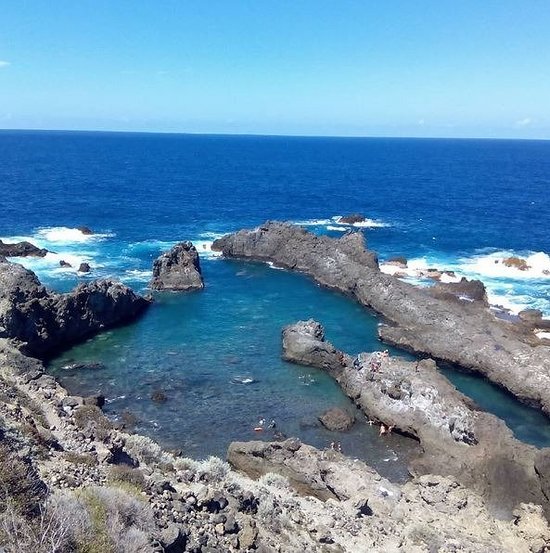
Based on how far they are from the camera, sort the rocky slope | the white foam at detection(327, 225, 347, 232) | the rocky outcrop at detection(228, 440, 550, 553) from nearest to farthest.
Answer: the rocky slope, the rocky outcrop at detection(228, 440, 550, 553), the white foam at detection(327, 225, 347, 232)

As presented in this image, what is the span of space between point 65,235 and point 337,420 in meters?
68.2

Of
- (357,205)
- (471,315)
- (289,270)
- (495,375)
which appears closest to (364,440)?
(495,375)

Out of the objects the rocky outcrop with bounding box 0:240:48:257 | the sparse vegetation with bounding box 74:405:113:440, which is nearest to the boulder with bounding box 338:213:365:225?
the rocky outcrop with bounding box 0:240:48:257

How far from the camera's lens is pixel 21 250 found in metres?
80.9

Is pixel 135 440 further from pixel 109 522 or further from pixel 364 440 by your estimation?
pixel 364 440

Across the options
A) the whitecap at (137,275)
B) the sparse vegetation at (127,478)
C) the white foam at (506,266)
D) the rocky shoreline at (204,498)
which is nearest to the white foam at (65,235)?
the whitecap at (137,275)

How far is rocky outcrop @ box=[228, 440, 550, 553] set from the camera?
28500mm

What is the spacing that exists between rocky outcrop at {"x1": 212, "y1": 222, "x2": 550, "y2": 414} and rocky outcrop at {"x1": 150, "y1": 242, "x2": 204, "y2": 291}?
15.4 meters

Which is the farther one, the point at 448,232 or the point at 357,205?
the point at 357,205

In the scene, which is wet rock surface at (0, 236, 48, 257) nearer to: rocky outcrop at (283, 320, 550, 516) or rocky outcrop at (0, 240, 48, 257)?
rocky outcrop at (0, 240, 48, 257)

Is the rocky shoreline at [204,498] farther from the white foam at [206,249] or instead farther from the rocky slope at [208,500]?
the white foam at [206,249]

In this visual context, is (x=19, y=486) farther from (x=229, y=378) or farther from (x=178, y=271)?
(x=178, y=271)

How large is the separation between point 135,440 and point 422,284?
173 ft

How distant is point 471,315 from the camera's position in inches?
2403
